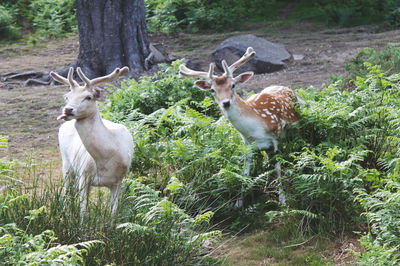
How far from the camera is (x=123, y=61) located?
12422 mm

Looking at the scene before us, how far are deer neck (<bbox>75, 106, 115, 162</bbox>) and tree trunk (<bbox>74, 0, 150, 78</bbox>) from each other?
6812 mm

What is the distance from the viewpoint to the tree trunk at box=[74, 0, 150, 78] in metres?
12.0

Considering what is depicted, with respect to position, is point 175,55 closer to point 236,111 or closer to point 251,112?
point 251,112

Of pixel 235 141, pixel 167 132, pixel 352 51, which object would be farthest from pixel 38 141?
pixel 352 51

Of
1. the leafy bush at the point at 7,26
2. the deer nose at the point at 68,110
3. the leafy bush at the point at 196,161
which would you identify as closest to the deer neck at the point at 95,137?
the deer nose at the point at 68,110

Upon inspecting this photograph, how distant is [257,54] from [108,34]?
3.44 m

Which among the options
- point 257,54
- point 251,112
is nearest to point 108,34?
point 257,54

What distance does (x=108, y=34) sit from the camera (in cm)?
1208

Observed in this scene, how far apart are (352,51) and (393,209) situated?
28.7ft

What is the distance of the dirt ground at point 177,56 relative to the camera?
9344 mm

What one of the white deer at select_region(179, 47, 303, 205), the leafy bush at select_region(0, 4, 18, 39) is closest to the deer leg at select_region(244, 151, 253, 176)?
the white deer at select_region(179, 47, 303, 205)

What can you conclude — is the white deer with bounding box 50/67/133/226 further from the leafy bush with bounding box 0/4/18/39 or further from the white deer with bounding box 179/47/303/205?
the leafy bush with bounding box 0/4/18/39

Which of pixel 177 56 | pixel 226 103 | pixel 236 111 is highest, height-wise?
pixel 226 103

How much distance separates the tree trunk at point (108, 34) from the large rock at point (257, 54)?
199 cm
